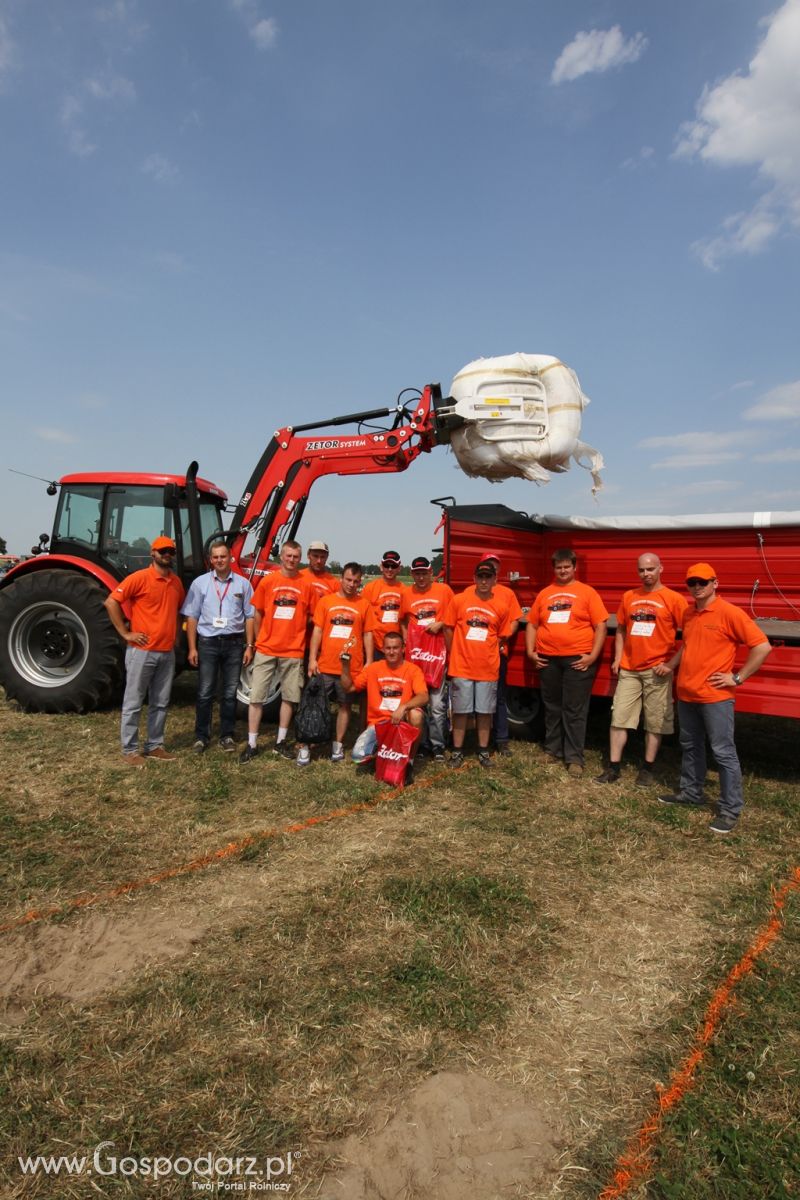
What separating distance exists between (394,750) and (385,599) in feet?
4.19

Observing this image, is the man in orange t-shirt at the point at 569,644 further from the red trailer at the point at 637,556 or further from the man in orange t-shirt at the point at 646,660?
the red trailer at the point at 637,556

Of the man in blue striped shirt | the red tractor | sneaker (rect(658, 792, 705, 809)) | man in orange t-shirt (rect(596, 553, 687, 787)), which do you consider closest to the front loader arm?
the red tractor

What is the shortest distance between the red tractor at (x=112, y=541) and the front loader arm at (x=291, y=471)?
0.4 inches

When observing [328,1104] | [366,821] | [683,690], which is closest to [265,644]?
[366,821]

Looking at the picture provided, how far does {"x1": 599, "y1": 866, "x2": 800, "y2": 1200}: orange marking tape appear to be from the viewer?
190 centimetres

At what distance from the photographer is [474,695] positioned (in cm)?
571

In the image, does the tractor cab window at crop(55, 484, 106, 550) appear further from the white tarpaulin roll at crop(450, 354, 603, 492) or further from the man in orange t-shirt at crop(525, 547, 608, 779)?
the man in orange t-shirt at crop(525, 547, 608, 779)

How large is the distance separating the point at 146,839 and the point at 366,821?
133cm

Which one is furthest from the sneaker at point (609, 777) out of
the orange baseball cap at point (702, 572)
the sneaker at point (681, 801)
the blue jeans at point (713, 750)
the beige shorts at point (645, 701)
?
the orange baseball cap at point (702, 572)

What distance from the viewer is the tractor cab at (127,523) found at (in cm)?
718

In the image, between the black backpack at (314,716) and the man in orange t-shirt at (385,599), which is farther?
the man in orange t-shirt at (385,599)

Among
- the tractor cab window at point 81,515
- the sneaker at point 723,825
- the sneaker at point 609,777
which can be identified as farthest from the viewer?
→ the tractor cab window at point 81,515

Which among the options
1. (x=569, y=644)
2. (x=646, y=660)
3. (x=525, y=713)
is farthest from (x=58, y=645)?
(x=646, y=660)

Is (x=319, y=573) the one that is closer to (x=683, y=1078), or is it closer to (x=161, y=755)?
(x=161, y=755)
